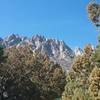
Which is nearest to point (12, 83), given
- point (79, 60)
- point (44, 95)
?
point (44, 95)

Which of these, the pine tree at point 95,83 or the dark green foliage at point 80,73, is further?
the dark green foliage at point 80,73

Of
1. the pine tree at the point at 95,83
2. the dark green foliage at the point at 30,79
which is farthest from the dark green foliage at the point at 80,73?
the dark green foliage at the point at 30,79

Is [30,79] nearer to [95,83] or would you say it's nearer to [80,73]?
[80,73]

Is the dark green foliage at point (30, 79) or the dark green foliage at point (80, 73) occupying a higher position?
the dark green foliage at point (30, 79)

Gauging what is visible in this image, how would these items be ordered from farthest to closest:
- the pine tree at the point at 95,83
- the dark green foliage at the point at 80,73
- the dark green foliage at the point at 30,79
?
the dark green foliage at the point at 30,79 → the dark green foliage at the point at 80,73 → the pine tree at the point at 95,83

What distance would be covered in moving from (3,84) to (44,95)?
22.8ft

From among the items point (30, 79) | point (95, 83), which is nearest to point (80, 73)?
point (95, 83)

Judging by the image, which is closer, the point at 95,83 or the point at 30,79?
the point at 95,83

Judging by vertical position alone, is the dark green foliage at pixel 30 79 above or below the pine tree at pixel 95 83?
above

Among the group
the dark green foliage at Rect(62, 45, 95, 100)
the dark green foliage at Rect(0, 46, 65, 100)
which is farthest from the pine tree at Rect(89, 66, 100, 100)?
the dark green foliage at Rect(0, 46, 65, 100)

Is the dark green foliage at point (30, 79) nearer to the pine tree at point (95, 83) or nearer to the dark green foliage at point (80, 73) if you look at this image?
the dark green foliage at point (80, 73)

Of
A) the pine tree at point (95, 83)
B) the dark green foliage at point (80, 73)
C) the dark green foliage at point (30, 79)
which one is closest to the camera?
the pine tree at point (95, 83)

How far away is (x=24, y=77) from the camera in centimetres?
6378

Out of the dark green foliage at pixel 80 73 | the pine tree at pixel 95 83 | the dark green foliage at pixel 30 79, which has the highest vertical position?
the dark green foliage at pixel 30 79
